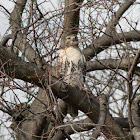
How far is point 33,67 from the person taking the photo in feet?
11.0

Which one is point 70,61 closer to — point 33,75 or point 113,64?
point 113,64

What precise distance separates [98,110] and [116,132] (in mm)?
465

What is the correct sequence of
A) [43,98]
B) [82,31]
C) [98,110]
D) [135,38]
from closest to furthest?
[98,110]
[82,31]
[43,98]
[135,38]

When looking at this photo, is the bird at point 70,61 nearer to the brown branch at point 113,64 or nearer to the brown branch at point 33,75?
the brown branch at point 113,64

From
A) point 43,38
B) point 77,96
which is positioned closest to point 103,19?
point 43,38

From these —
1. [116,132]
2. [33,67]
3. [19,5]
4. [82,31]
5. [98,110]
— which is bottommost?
[116,132]

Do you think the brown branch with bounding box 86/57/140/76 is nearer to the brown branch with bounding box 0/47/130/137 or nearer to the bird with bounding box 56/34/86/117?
the bird with bounding box 56/34/86/117

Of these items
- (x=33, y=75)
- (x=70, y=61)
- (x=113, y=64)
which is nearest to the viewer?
(x=33, y=75)

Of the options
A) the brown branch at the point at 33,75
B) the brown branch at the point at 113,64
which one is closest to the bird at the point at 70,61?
the brown branch at the point at 113,64

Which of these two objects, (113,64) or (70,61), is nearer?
(70,61)

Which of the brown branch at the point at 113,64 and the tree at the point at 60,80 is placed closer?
the tree at the point at 60,80

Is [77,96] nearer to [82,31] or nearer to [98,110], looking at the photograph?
[98,110]

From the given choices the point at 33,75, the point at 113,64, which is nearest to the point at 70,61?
the point at 113,64

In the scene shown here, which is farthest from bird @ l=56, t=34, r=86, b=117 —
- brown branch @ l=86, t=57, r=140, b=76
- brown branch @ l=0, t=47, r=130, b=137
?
brown branch @ l=0, t=47, r=130, b=137
